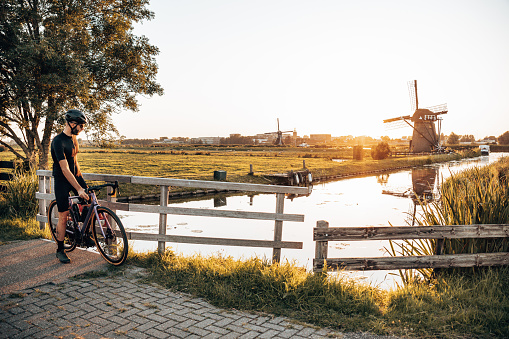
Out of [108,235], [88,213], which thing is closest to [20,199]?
[88,213]

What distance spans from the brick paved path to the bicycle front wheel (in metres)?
0.77

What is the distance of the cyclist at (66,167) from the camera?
5369 millimetres

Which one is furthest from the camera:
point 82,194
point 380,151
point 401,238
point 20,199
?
point 380,151

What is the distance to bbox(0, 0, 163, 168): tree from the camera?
13.3 m

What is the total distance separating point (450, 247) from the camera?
5.57 metres

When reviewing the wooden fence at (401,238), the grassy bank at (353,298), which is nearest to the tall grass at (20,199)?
the grassy bank at (353,298)

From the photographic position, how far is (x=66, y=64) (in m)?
13.1

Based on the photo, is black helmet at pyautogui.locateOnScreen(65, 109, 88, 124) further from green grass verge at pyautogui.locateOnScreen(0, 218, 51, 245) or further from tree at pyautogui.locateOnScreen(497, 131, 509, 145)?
tree at pyautogui.locateOnScreen(497, 131, 509, 145)

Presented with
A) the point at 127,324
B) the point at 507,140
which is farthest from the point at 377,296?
the point at 507,140

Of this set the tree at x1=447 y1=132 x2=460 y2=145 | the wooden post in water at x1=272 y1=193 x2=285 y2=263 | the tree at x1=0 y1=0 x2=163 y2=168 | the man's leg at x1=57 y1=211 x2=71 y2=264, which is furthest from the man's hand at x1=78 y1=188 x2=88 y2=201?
the tree at x1=447 y1=132 x2=460 y2=145

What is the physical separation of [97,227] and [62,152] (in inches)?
51.1

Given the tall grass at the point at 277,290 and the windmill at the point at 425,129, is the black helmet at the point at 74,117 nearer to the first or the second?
the tall grass at the point at 277,290

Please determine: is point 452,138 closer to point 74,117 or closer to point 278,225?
point 278,225

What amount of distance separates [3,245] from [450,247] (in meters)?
8.07
